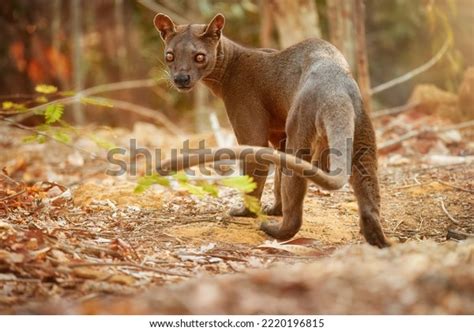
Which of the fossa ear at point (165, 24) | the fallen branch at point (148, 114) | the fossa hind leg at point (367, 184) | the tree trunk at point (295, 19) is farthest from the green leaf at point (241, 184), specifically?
the fallen branch at point (148, 114)

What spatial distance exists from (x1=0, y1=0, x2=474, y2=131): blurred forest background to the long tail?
607 centimetres

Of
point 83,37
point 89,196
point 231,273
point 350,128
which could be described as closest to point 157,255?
point 231,273

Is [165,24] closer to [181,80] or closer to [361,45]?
[181,80]

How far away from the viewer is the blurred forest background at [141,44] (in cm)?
1044

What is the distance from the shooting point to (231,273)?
3.72 meters

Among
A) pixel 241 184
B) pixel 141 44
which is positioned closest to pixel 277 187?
pixel 241 184

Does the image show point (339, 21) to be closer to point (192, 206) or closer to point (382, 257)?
point (192, 206)

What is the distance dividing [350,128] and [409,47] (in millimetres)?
7391

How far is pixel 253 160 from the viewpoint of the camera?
3.64 m

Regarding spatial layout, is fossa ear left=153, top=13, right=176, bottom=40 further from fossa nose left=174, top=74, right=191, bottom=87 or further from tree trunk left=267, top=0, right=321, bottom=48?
tree trunk left=267, top=0, right=321, bottom=48

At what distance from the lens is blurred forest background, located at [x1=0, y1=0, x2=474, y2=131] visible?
10.4 metres

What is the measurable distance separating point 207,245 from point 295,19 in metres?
4.03

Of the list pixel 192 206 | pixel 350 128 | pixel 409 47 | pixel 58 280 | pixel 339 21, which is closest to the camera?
pixel 58 280
